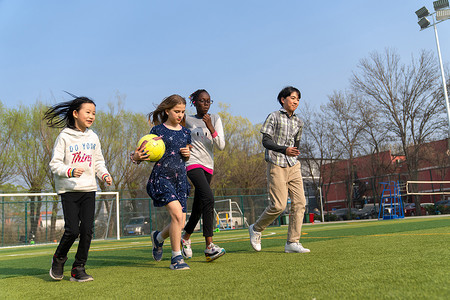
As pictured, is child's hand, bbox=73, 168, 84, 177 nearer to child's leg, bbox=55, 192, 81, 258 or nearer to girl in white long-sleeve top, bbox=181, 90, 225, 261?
child's leg, bbox=55, 192, 81, 258

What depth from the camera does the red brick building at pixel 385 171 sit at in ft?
118

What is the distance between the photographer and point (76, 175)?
3.57m

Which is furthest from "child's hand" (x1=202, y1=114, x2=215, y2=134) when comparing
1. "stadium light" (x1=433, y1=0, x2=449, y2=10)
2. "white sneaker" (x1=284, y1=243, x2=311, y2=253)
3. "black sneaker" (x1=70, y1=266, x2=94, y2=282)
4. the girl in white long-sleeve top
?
"stadium light" (x1=433, y1=0, x2=449, y2=10)

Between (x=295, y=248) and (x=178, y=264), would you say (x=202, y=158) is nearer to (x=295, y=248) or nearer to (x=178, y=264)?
(x=178, y=264)

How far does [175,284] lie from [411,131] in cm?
3592

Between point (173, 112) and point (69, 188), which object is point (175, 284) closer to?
point (69, 188)

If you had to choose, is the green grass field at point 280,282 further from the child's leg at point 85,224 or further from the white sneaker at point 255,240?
the white sneaker at point 255,240

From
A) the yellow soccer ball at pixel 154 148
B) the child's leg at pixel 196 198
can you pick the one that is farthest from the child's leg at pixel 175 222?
the child's leg at pixel 196 198

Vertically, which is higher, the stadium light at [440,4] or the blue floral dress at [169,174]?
the stadium light at [440,4]

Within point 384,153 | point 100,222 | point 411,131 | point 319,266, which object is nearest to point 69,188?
point 319,266

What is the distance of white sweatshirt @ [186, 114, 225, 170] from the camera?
196 inches

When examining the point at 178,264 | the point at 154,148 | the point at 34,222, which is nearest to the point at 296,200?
the point at 178,264

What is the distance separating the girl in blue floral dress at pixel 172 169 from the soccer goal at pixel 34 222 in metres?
17.1

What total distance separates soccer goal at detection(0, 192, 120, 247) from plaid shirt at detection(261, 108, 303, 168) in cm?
1673
